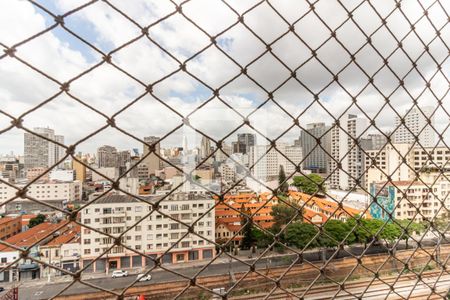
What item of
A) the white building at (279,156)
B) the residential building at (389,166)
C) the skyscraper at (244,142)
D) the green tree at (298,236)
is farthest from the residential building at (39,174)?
the green tree at (298,236)

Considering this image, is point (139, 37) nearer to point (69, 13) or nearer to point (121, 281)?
point (69, 13)

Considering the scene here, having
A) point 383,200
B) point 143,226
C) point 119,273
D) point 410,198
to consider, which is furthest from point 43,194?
point 410,198

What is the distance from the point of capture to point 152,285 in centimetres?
409

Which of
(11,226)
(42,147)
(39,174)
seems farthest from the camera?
(11,226)

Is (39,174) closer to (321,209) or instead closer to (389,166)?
(321,209)

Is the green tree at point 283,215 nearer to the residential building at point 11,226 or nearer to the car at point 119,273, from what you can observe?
the car at point 119,273

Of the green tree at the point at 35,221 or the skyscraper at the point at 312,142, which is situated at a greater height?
the skyscraper at the point at 312,142

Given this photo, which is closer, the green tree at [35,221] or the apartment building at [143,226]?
the apartment building at [143,226]

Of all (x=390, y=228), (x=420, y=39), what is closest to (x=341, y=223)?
(x=390, y=228)

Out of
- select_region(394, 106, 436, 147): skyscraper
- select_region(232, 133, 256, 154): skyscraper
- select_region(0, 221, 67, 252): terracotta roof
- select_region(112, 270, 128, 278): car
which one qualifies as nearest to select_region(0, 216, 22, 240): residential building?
select_region(0, 221, 67, 252): terracotta roof

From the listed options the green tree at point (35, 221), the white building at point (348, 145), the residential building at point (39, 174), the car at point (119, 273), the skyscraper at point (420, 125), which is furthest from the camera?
the green tree at point (35, 221)

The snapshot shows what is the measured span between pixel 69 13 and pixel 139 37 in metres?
0.10

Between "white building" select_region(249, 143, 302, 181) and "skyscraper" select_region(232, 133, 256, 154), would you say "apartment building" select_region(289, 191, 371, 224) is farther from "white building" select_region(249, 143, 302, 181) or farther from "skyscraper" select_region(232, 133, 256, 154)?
"skyscraper" select_region(232, 133, 256, 154)

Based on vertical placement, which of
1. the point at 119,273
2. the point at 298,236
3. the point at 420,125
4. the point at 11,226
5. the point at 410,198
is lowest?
the point at 119,273
